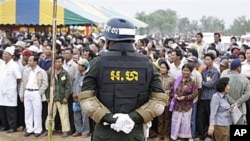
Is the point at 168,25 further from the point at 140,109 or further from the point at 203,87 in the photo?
the point at 140,109

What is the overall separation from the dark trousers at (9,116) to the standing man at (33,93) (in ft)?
1.29

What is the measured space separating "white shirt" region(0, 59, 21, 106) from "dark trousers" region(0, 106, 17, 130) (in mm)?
156

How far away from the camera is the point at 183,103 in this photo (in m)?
7.79

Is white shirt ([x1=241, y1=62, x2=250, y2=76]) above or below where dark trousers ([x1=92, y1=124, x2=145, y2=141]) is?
above

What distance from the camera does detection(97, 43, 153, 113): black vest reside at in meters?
3.73

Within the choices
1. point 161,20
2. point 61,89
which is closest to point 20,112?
point 61,89

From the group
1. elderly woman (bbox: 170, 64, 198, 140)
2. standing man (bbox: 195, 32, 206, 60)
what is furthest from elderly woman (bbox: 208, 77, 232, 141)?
standing man (bbox: 195, 32, 206, 60)

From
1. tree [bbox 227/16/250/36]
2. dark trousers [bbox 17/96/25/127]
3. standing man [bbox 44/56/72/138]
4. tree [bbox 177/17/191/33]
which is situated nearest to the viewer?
standing man [bbox 44/56/72/138]

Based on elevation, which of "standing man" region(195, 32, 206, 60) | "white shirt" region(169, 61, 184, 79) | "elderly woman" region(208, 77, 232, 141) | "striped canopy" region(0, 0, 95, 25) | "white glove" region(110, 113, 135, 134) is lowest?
"elderly woman" region(208, 77, 232, 141)

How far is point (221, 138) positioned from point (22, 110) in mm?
4279

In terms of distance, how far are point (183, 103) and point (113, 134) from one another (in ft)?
13.5

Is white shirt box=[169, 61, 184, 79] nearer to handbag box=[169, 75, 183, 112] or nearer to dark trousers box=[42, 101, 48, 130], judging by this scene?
handbag box=[169, 75, 183, 112]

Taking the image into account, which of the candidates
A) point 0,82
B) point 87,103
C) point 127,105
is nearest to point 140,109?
point 127,105

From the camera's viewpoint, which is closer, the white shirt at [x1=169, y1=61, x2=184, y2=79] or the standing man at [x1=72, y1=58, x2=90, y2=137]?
the white shirt at [x1=169, y1=61, x2=184, y2=79]
